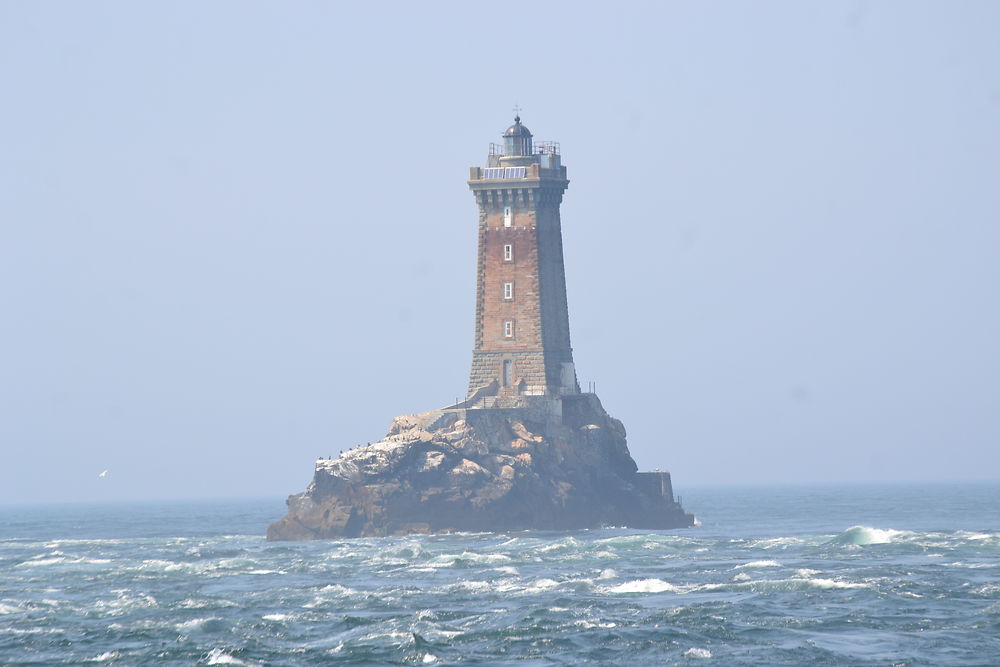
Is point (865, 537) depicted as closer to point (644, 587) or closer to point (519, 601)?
point (644, 587)

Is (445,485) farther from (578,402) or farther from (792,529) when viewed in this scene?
(792,529)

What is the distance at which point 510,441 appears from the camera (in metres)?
125

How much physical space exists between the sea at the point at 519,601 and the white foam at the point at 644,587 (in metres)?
0.15

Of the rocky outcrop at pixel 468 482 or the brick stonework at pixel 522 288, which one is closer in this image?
the rocky outcrop at pixel 468 482

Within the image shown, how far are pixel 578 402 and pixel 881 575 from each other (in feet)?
162

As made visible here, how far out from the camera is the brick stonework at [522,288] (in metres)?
130

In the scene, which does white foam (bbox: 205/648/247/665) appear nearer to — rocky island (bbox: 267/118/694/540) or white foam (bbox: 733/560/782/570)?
white foam (bbox: 733/560/782/570)

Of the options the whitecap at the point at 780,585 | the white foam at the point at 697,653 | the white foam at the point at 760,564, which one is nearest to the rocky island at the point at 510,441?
the white foam at the point at 760,564

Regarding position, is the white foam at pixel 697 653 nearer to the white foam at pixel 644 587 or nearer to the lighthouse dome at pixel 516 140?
the white foam at pixel 644 587

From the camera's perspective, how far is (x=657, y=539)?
109 meters

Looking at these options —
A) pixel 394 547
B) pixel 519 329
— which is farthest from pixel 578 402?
pixel 394 547

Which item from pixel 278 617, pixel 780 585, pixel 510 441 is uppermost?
pixel 510 441

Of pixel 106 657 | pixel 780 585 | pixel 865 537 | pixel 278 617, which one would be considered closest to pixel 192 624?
pixel 278 617

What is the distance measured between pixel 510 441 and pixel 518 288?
12.5 m
